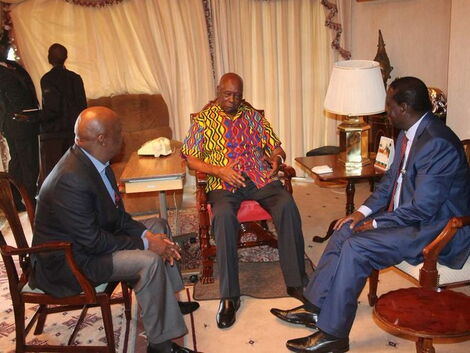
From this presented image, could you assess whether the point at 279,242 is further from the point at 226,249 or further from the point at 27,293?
the point at 27,293

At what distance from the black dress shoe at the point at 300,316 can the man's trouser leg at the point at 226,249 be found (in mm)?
309

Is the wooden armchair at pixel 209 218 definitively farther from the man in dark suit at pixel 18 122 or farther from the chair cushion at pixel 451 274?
the man in dark suit at pixel 18 122

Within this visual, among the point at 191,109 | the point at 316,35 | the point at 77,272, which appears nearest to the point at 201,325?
the point at 77,272

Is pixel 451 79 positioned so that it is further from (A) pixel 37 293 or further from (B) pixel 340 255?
(A) pixel 37 293

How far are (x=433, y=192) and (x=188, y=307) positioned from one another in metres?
1.57

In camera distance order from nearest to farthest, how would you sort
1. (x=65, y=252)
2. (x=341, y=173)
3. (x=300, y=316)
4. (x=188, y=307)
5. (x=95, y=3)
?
(x=65, y=252) < (x=300, y=316) < (x=188, y=307) < (x=341, y=173) < (x=95, y=3)

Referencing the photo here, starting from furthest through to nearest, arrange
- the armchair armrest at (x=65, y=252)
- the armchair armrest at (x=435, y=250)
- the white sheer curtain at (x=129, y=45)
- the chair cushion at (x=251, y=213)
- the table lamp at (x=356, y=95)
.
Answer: the white sheer curtain at (x=129, y=45), the table lamp at (x=356, y=95), the chair cushion at (x=251, y=213), the armchair armrest at (x=435, y=250), the armchair armrest at (x=65, y=252)

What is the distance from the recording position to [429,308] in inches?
81.7

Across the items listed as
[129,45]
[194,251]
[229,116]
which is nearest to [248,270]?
[194,251]

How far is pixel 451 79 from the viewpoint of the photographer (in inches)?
142

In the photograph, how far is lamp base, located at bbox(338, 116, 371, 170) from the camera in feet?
11.6

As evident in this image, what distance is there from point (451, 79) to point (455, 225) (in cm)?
171

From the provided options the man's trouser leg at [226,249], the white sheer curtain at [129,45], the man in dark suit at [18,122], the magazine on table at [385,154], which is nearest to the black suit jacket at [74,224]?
the man's trouser leg at [226,249]

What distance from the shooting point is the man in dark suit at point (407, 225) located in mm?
2404
